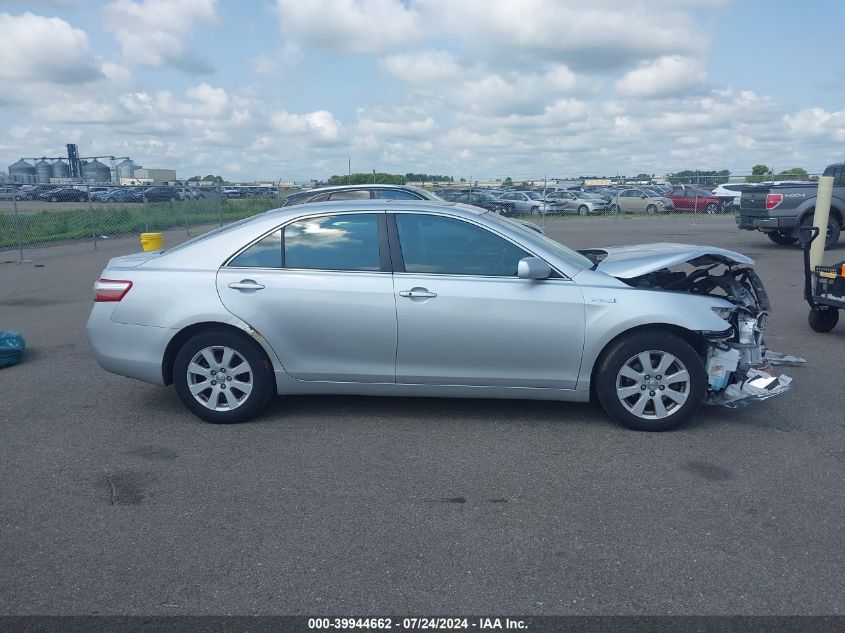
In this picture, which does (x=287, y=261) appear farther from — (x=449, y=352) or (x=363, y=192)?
(x=363, y=192)

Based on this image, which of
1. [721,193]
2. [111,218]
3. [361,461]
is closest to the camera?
[361,461]

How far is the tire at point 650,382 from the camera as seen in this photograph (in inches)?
213

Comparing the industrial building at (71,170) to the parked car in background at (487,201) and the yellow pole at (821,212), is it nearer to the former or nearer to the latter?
the parked car in background at (487,201)

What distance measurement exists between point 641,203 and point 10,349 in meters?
35.1

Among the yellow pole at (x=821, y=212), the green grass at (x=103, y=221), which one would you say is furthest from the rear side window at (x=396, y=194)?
the green grass at (x=103, y=221)

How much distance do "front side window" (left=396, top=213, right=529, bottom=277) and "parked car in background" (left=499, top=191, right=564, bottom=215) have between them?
102 feet

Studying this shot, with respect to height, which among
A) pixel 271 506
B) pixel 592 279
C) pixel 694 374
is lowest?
pixel 271 506

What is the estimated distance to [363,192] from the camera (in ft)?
49.3

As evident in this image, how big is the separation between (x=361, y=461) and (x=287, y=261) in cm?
164

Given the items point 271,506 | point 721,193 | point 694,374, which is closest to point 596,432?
point 694,374

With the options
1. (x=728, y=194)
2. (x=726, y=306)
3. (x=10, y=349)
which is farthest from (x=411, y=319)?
(x=728, y=194)

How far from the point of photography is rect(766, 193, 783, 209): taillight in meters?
17.8

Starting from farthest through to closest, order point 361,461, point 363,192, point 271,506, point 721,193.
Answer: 1. point 721,193
2. point 363,192
3. point 361,461
4. point 271,506

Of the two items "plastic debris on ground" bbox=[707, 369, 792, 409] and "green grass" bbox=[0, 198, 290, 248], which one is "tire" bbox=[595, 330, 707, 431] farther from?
"green grass" bbox=[0, 198, 290, 248]
